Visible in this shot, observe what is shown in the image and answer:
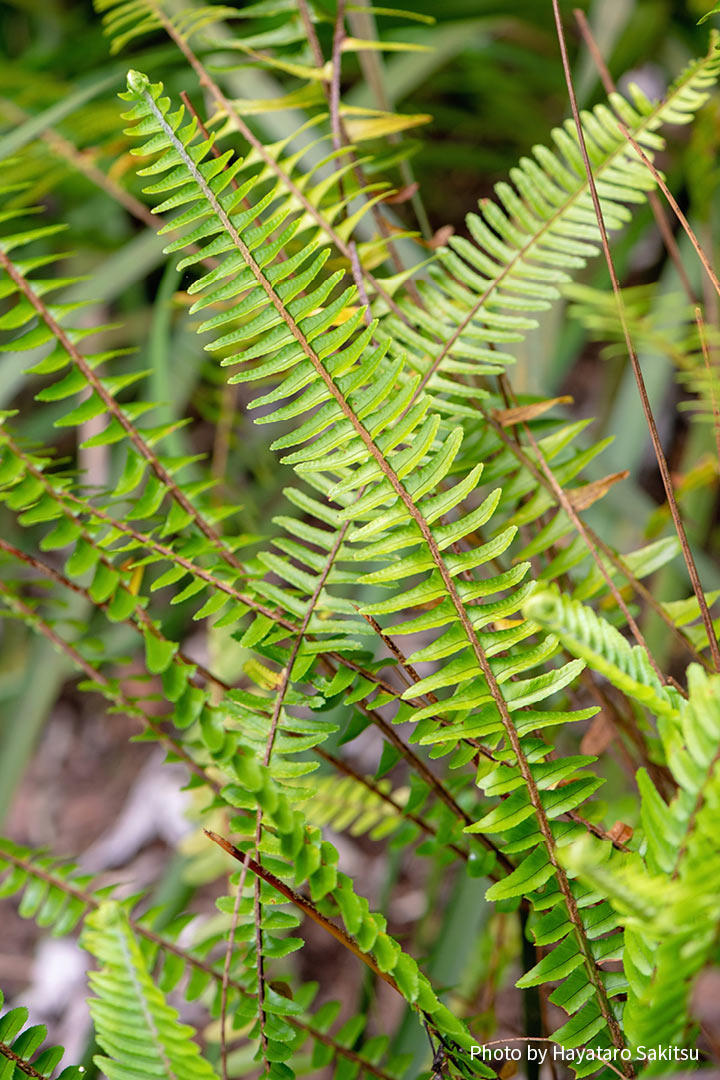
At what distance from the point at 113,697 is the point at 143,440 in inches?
5.0

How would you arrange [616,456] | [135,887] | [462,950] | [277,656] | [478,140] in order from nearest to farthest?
1. [277,656]
2. [462,950]
3. [616,456]
4. [135,887]
5. [478,140]

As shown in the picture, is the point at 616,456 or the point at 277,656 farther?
the point at 616,456

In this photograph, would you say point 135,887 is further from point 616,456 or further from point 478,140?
point 478,140

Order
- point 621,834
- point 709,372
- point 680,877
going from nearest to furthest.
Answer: point 680,877
point 621,834
point 709,372

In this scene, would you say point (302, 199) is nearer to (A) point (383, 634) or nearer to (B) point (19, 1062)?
(A) point (383, 634)

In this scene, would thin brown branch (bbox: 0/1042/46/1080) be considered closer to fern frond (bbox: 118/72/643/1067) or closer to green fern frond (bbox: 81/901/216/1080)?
green fern frond (bbox: 81/901/216/1080)

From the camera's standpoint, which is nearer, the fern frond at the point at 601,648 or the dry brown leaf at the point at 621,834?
the fern frond at the point at 601,648

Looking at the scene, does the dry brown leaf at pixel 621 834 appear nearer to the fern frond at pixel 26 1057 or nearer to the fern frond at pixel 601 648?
the fern frond at pixel 601 648

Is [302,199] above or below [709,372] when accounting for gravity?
above

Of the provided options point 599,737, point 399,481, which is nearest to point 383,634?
point 399,481

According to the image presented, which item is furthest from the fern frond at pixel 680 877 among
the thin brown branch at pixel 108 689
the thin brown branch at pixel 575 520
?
the thin brown branch at pixel 108 689

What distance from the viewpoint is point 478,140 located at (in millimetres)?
1185

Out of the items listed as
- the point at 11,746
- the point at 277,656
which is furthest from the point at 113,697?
the point at 11,746

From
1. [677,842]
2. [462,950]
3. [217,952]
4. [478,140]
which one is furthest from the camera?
[478,140]
